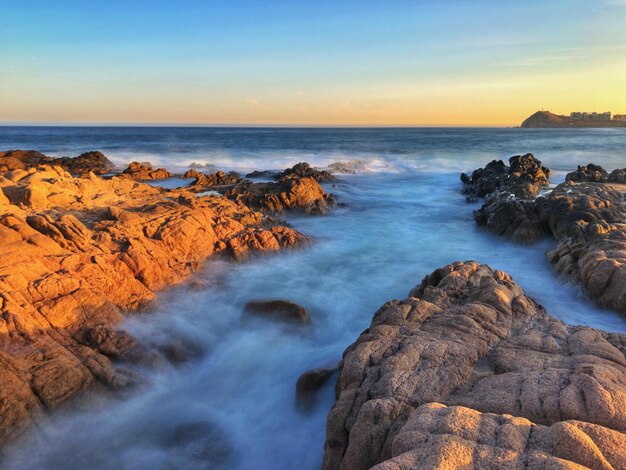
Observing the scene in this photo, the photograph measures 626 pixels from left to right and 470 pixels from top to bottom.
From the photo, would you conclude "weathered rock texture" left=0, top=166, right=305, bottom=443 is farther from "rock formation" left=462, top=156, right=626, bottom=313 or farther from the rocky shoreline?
"rock formation" left=462, top=156, right=626, bottom=313

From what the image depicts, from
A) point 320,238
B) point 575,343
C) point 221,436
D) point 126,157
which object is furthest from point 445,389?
point 126,157

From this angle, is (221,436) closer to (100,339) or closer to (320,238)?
(100,339)

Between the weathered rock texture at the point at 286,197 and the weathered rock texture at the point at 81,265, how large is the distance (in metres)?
4.34

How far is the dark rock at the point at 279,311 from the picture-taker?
9.88 meters

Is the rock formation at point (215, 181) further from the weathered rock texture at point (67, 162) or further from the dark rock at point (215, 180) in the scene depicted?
the weathered rock texture at point (67, 162)

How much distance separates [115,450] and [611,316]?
9767mm

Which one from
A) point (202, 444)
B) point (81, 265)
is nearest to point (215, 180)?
point (81, 265)

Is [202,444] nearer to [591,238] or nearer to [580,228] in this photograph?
[591,238]

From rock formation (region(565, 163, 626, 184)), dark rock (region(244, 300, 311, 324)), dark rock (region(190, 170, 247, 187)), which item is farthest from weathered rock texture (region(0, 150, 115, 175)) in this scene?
rock formation (region(565, 163, 626, 184))

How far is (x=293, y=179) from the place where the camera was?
72.3ft

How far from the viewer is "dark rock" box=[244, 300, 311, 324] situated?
988 centimetres

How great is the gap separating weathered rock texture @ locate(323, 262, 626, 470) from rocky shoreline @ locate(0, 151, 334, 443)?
429 cm

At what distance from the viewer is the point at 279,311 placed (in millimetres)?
10000

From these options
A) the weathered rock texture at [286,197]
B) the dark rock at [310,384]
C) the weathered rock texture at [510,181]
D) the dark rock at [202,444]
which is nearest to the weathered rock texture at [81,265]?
the dark rock at [202,444]
